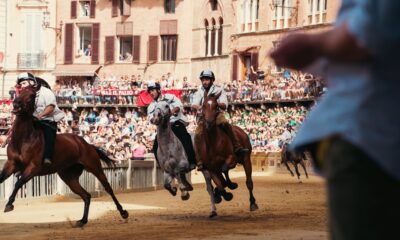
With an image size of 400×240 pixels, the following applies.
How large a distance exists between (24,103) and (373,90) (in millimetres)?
13395

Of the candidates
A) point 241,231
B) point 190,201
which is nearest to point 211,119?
point 241,231

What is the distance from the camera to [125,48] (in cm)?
7969

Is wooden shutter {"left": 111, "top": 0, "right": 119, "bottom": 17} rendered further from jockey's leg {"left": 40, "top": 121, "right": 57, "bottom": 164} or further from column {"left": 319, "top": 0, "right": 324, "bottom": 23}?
jockey's leg {"left": 40, "top": 121, "right": 57, "bottom": 164}

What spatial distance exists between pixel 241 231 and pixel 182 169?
3.89 meters

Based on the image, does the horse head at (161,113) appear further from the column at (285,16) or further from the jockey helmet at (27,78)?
the column at (285,16)

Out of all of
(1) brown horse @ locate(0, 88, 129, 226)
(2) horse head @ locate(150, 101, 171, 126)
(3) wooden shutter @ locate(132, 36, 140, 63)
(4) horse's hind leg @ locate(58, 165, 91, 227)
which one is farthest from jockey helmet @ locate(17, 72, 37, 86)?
(3) wooden shutter @ locate(132, 36, 140, 63)

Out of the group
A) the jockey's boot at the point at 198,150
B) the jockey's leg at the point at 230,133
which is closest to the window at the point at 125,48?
the jockey's leg at the point at 230,133

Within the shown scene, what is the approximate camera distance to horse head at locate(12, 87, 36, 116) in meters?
16.5

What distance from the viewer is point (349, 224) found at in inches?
138

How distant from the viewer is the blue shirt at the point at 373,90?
3475mm

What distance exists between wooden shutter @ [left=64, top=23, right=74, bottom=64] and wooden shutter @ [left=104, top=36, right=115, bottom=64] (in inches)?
106

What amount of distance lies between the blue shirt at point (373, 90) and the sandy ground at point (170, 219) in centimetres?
1082

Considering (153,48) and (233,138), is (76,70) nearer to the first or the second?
(153,48)

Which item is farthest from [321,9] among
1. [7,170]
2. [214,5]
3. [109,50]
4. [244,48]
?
[7,170]
